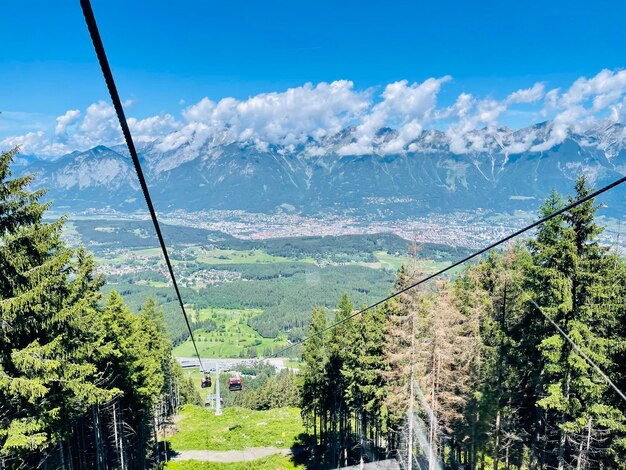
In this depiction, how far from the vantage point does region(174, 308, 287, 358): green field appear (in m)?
123

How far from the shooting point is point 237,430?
33938mm

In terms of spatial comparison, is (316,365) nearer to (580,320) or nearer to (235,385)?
(235,385)

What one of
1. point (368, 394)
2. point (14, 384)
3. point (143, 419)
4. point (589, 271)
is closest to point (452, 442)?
point (368, 394)

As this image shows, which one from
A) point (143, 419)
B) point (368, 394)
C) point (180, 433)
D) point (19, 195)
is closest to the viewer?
point (19, 195)

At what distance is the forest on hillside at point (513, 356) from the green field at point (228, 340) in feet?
342

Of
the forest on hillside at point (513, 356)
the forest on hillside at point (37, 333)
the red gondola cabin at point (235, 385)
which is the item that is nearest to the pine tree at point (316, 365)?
the forest on hillside at point (513, 356)

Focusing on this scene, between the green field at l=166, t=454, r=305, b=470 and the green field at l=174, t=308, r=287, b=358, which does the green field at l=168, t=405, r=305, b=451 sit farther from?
the green field at l=174, t=308, r=287, b=358

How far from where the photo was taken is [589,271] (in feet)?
39.4

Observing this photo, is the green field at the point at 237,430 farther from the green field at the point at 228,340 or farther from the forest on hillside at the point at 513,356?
the green field at the point at 228,340

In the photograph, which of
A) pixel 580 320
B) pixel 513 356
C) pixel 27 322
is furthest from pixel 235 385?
pixel 580 320

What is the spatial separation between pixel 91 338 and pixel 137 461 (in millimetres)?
14516

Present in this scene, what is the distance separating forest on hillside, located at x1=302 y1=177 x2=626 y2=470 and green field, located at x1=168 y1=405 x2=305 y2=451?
11.1 metres

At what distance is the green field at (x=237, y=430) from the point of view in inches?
1227

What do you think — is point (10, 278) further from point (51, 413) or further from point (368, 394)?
point (368, 394)
